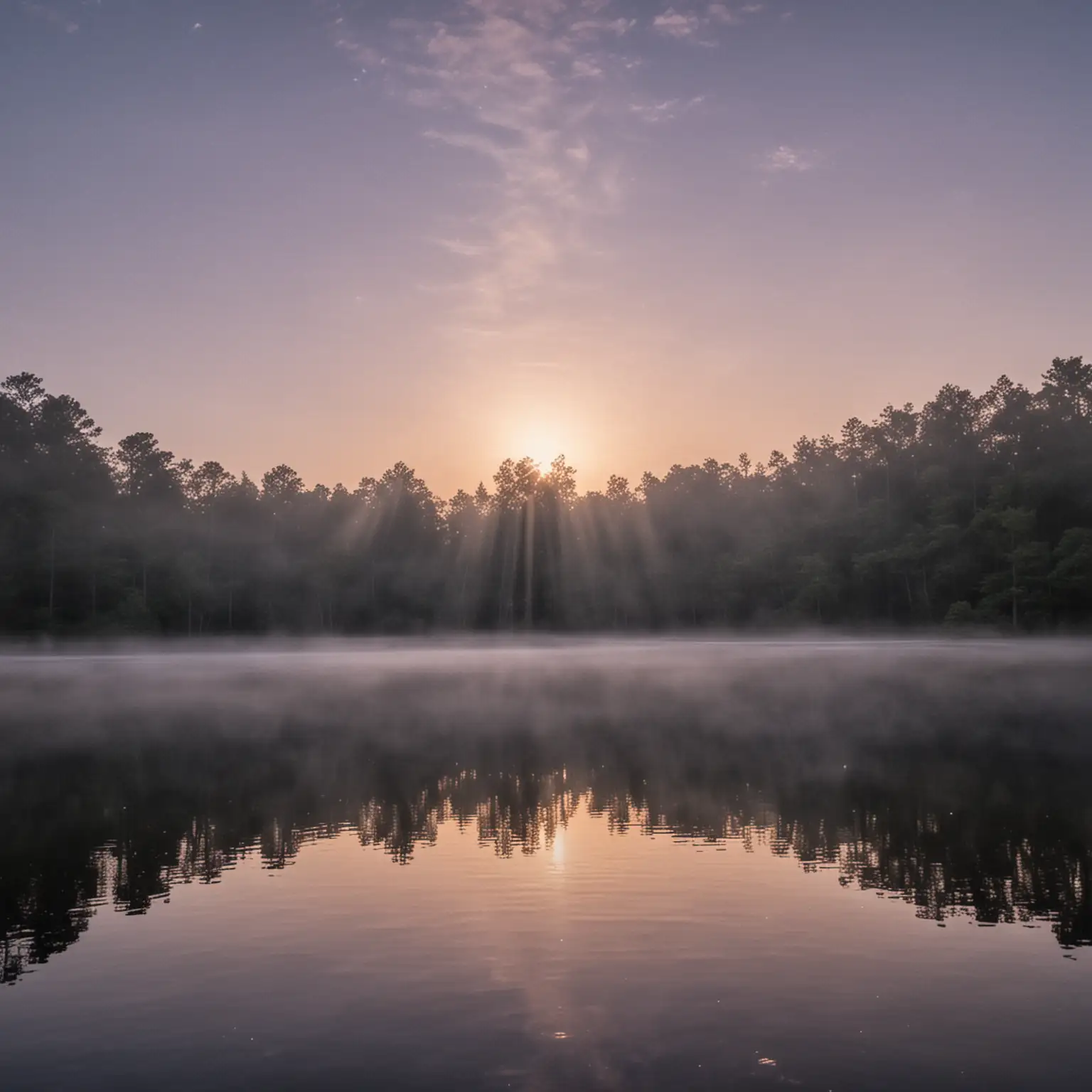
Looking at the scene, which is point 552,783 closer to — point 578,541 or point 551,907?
point 551,907

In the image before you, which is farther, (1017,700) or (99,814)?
(1017,700)

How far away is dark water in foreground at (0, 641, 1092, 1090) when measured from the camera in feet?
37.9

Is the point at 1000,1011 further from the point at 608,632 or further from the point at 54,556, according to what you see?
the point at 608,632

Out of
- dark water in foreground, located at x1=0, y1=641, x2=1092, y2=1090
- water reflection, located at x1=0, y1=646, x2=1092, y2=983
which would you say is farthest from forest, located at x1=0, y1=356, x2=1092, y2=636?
dark water in foreground, located at x1=0, y1=641, x2=1092, y2=1090

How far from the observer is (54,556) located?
127188mm

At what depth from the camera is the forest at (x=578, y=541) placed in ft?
417

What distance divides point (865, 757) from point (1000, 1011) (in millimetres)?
21021

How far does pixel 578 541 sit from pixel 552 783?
A: 518 feet

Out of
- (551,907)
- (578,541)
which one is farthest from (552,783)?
(578,541)

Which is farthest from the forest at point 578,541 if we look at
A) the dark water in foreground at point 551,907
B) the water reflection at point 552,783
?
the dark water in foreground at point 551,907

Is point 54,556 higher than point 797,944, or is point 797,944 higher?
point 54,556

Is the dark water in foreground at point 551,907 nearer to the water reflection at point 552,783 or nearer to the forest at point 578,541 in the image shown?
the water reflection at point 552,783

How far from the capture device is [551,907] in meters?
17.3

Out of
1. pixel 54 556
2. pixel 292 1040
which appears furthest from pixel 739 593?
pixel 292 1040
